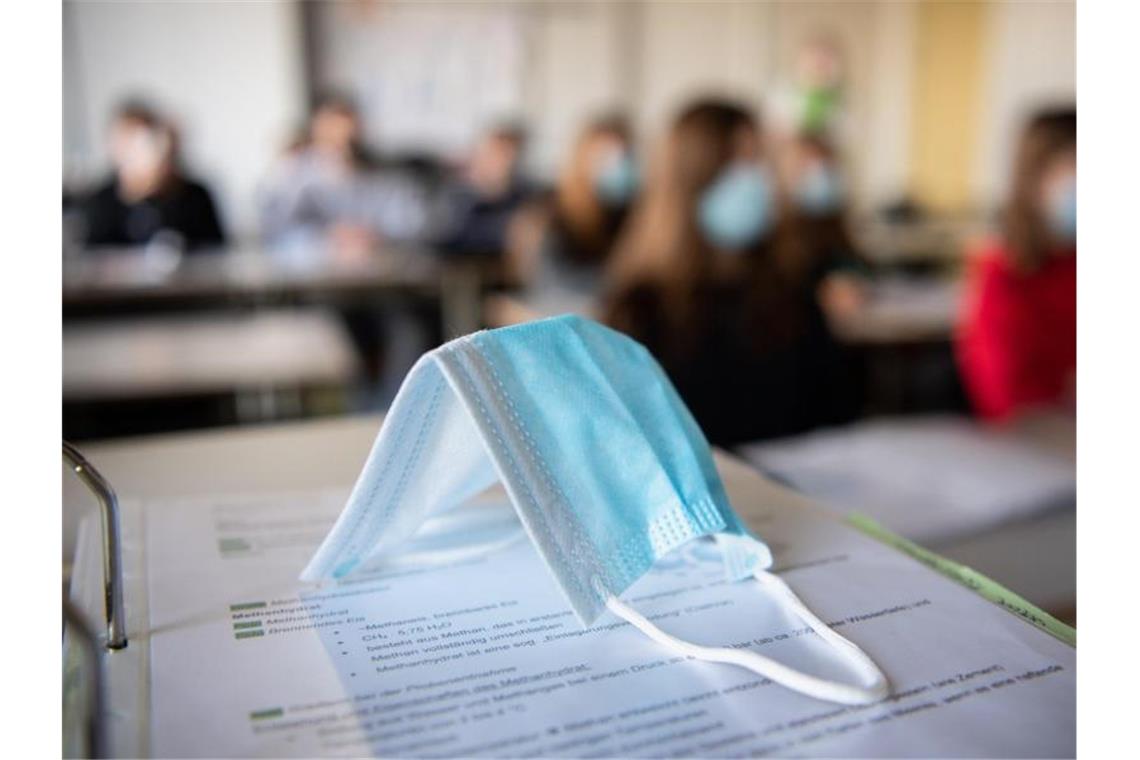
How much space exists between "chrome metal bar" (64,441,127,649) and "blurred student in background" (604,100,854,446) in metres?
1.20

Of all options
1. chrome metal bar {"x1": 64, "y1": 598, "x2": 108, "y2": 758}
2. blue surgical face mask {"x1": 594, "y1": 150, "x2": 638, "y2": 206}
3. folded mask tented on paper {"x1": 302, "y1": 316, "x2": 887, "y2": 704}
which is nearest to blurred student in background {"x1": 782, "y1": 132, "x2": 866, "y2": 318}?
blue surgical face mask {"x1": 594, "y1": 150, "x2": 638, "y2": 206}

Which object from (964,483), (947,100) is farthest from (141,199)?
(947,100)

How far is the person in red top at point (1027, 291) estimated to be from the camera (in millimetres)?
1546

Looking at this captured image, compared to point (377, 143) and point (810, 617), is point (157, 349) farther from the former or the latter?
point (377, 143)

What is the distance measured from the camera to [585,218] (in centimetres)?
374

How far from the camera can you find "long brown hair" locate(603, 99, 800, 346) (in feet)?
5.72

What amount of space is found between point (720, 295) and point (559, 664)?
132 cm

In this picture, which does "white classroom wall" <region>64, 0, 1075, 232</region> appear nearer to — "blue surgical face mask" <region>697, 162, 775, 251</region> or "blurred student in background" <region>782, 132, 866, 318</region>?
"blurred student in background" <region>782, 132, 866, 318</region>

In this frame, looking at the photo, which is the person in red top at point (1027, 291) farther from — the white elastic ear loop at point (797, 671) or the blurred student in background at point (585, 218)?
the blurred student in background at point (585, 218)

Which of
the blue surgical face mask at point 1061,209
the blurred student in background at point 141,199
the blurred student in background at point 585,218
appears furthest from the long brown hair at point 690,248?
the blurred student in background at point 141,199

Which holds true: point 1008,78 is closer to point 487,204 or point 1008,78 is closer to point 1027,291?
point 487,204

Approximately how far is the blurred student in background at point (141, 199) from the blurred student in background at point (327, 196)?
72 centimetres

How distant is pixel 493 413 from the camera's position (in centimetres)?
56
